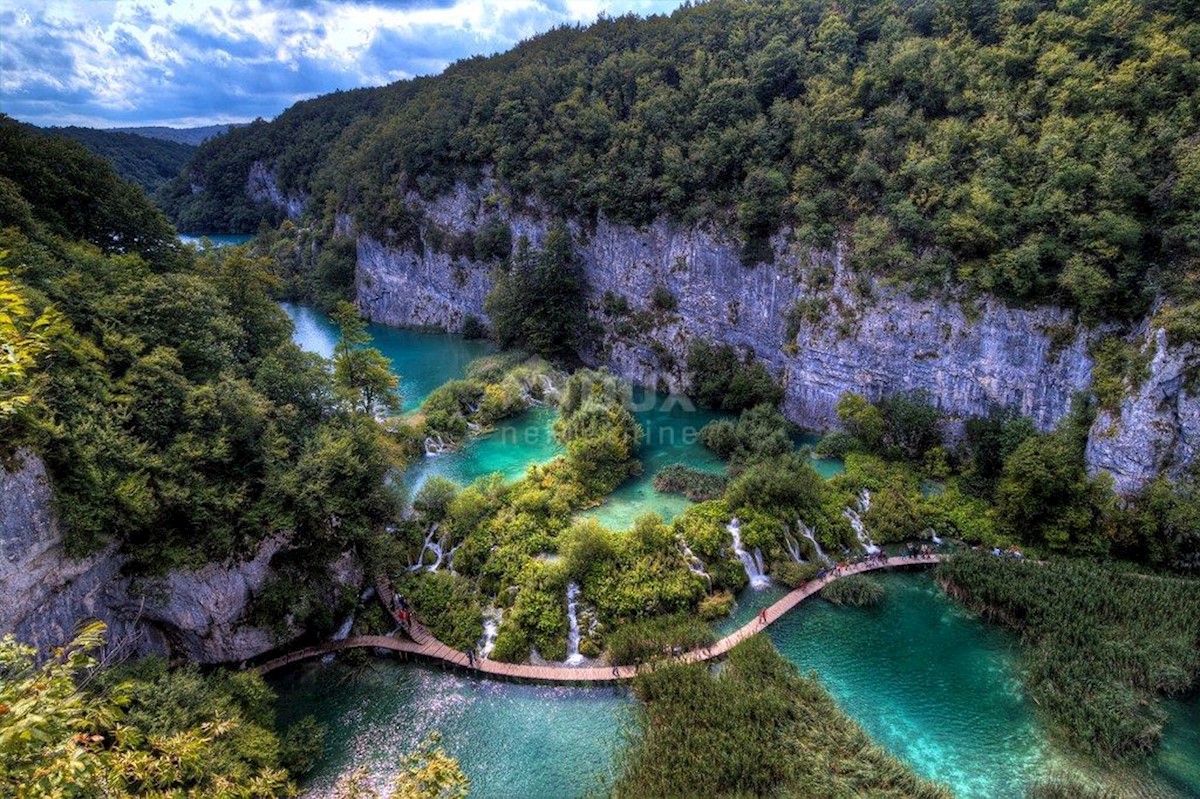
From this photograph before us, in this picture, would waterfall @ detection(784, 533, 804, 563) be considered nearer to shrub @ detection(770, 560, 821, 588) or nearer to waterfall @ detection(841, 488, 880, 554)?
shrub @ detection(770, 560, 821, 588)

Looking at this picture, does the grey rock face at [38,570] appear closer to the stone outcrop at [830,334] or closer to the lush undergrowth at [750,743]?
the lush undergrowth at [750,743]

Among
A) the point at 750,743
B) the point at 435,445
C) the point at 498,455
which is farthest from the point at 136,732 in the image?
the point at 435,445

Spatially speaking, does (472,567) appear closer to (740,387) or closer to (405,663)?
(405,663)

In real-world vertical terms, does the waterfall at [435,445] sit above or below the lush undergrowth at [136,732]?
below

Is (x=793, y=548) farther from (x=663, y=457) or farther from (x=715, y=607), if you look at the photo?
(x=663, y=457)

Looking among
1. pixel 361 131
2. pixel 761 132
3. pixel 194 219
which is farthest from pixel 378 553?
pixel 194 219

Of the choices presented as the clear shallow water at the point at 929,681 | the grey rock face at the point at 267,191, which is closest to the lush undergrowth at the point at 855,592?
the clear shallow water at the point at 929,681
